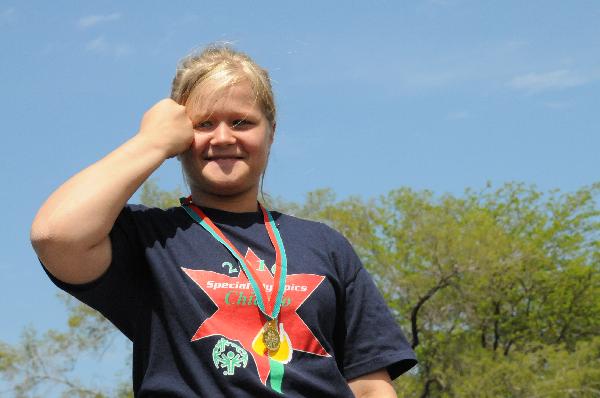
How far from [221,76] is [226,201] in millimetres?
354

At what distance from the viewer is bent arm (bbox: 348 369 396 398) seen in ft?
9.63

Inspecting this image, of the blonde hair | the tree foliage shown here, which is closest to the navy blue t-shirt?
the blonde hair

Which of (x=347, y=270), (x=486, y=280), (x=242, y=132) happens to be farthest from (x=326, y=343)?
(x=486, y=280)

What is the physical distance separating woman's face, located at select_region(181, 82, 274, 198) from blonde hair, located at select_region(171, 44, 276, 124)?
3 cm

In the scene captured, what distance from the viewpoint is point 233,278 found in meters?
2.74

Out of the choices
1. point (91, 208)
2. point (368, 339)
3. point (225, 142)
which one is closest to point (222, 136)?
point (225, 142)

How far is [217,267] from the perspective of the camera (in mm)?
2760

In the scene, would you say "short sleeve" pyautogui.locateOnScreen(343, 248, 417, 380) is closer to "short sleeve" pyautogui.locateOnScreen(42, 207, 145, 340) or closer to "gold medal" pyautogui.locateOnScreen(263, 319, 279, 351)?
"gold medal" pyautogui.locateOnScreen(263, 319, 279, 351)

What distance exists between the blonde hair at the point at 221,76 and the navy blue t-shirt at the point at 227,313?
1.10 ft

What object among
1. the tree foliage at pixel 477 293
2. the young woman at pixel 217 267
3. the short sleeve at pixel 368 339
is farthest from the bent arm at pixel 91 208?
the tree foliage at pixel 477 293

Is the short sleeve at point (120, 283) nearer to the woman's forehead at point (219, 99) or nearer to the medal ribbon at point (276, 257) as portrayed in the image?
the medal ribbon at point (276, 257)

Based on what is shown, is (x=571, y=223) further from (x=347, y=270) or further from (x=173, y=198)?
(x=347, y=270)

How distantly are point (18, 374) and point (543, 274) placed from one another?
16.2 meters

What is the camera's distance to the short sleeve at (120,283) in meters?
2.70
